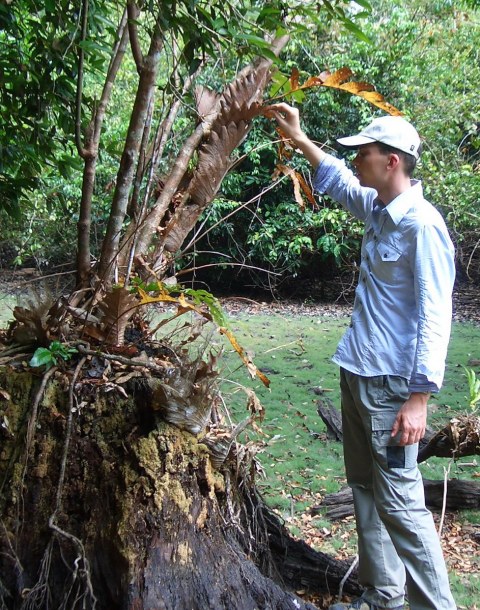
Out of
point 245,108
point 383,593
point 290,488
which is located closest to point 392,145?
point 245,108

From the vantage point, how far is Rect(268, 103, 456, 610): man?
1.94 metres

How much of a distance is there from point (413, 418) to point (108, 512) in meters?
1.05

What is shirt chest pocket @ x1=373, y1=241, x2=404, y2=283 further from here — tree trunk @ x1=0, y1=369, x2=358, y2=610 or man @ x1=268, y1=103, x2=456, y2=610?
tree trunk @ x1=0, y1=369, x2=358, y2=610

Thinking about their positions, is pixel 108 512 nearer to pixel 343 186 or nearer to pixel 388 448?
pixel 388 448

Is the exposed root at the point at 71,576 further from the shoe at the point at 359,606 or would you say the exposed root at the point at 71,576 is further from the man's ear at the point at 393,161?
the man's ear at the point at 393,161

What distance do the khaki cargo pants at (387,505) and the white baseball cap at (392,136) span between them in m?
0.82

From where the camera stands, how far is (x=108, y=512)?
6.28 ft

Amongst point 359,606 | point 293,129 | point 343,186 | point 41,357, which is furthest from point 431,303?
point 41,357

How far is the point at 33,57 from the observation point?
2.85 metres

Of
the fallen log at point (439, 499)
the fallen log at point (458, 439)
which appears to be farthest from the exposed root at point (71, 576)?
the fallen log at point (458, 439)

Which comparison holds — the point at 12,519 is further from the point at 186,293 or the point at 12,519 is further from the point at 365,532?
the point at 365,532

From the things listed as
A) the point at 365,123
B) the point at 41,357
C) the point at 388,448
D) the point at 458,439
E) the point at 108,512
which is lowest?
the point at 458,439

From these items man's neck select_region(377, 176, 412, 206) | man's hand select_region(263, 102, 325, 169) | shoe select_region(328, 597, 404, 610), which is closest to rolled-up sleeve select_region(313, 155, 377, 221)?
man's hand select_region(263, 102, 325, 169)

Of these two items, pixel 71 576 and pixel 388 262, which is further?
pixel 388 262
